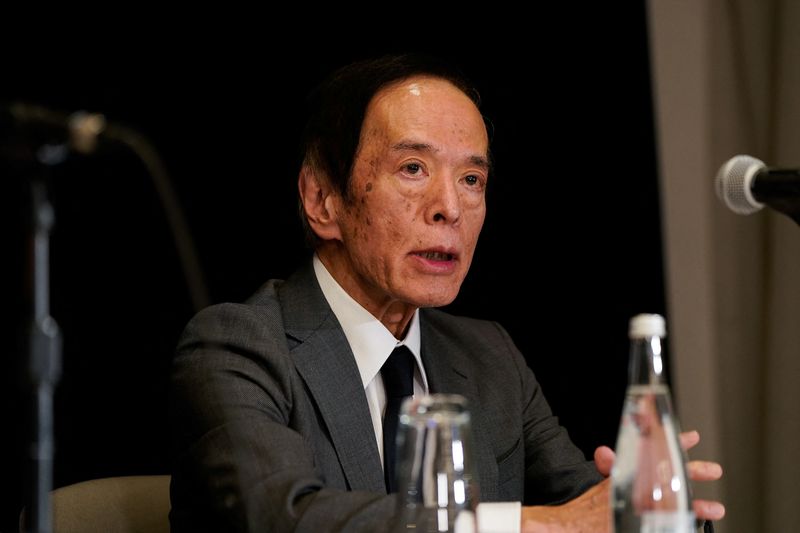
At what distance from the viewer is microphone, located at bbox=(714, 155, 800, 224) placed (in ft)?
4.27

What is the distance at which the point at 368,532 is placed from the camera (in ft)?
4.68

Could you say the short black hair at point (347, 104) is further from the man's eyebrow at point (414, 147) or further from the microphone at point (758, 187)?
the microphone at point (758, 187)

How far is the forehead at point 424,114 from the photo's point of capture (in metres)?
2.07

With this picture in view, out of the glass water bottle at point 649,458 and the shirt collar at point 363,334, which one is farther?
the shirt collar at point 363,334

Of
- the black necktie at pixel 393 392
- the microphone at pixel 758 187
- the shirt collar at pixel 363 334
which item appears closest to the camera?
the microphone at pixel 758 187

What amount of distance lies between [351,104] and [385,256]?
0.36 metres

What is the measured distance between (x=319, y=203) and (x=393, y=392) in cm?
46

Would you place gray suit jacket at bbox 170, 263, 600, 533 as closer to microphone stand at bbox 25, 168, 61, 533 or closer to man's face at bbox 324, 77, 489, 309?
man's face at bbox 324, 77, 489, 309

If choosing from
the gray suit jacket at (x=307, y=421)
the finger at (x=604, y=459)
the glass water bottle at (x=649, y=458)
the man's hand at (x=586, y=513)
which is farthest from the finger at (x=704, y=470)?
the gray suit jacket at (x=307, y=421)

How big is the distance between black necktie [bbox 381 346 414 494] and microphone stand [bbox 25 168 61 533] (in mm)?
1030

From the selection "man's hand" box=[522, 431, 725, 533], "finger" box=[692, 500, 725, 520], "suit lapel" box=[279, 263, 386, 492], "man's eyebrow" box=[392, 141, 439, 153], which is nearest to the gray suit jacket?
"suit lapel" box=[279, 263, 386, 492]

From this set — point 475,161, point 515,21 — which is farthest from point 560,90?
point 475,161

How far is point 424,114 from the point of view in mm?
2078

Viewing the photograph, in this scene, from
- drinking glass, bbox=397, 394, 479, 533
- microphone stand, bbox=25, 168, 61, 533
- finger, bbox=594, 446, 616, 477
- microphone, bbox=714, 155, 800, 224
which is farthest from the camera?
finger, bbox=594, 446, 616, 477
